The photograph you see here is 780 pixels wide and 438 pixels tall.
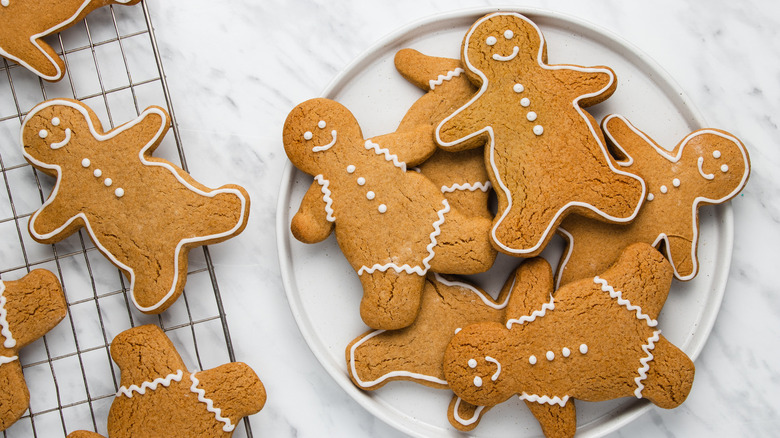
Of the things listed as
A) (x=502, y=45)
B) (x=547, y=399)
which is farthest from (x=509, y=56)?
(x=547, y=399)

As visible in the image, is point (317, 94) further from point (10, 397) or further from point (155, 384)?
point (10, 397)

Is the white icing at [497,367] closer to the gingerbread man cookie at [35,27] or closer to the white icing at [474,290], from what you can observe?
the white icing at [474,290]

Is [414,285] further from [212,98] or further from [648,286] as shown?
[212,98]

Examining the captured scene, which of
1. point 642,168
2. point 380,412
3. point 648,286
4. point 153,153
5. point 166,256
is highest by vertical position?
point 642,168

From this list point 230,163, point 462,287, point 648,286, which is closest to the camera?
point 648,286

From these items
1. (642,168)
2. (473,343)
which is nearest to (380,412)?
(473,343)

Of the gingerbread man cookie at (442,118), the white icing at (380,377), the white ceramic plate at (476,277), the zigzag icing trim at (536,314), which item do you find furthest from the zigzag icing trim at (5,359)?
the zigzag icing trim at (536,314)
